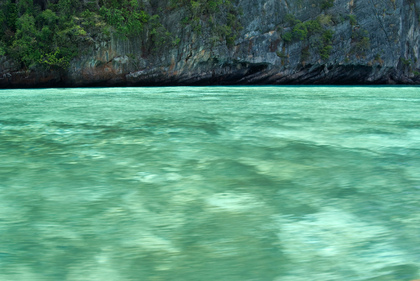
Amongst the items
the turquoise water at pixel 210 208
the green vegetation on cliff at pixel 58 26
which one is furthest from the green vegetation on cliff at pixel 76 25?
the turquoise water at pixel 210 208

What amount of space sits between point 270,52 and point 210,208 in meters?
26.2

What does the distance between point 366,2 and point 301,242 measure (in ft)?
104

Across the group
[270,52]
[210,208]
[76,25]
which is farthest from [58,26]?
[210,208]

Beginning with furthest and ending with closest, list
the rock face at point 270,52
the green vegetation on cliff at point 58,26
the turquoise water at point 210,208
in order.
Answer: the rock face at point 270,52, the green vegetation on cliff at point 58,26, the turquoise water at point 210,208

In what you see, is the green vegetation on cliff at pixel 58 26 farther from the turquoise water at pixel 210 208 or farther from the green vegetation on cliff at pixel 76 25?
the turquoise water at pixel 210 208

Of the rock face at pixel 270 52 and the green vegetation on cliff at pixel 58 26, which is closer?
the green vegetation on cliff at pixel 58 26

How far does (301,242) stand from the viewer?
5.05 ft

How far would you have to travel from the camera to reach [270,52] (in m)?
27.0

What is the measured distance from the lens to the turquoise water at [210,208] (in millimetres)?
1351

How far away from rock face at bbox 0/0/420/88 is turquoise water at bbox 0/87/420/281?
21.2 metres

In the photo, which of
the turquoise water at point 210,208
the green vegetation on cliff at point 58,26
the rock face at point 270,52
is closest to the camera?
the turquoise water at point 210,208

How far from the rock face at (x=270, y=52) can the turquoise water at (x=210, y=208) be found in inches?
833

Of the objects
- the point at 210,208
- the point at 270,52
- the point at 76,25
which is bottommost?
the point at 210,208

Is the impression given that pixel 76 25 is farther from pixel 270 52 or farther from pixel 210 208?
pixel 210 208
